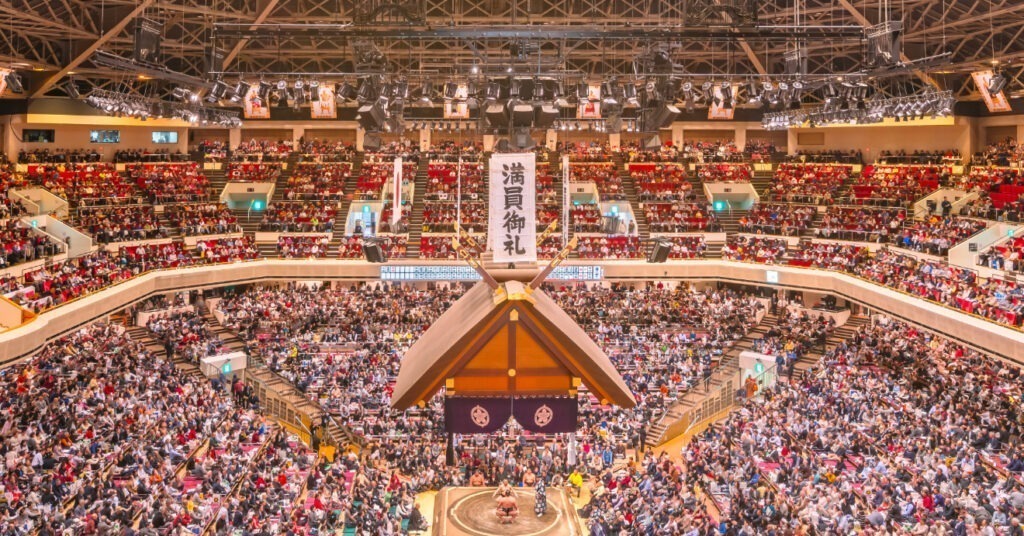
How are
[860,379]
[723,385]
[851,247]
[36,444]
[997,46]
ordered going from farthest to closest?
[851,247] < [997,46] < [723,385] < [860,379] < [36,444]

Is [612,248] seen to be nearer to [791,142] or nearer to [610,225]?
[610,225]

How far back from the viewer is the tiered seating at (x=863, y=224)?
30047 mm

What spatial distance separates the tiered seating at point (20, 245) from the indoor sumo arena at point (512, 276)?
110mm

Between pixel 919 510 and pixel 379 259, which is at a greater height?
pixel 379 259

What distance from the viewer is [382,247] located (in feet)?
105

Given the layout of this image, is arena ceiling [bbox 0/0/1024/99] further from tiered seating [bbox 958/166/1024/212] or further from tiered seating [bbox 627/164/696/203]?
tiered seating [bbox 627/164/696/203]

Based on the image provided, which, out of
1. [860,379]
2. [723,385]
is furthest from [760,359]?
[860,379]

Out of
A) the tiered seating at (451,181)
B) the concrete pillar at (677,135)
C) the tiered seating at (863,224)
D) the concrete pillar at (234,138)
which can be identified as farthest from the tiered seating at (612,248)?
the concrete pillar at (234,138)

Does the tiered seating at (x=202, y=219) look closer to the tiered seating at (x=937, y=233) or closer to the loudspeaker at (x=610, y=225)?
the loudspeaker at (x=610, y=225)

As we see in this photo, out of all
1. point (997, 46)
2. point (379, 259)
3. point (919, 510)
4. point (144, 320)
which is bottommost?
point (919, 510)

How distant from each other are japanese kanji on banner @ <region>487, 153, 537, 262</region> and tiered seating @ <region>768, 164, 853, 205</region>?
87.2 ft

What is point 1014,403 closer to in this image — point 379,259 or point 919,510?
point 919,510

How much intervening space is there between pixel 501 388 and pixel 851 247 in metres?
22.7

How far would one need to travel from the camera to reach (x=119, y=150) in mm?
36719
